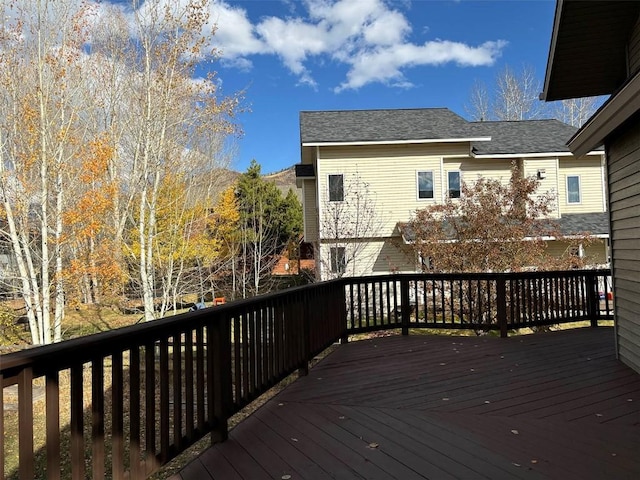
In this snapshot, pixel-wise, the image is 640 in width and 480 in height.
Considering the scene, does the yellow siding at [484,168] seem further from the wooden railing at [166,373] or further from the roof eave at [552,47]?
the roof eave at [552,47]

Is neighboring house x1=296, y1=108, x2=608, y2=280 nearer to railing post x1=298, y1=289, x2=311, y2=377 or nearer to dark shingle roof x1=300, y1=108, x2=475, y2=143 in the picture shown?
dark shingle roof x1=300, y1=108, x2=475, y2=143

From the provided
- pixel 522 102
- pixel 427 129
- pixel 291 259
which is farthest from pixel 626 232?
pixel 522 102

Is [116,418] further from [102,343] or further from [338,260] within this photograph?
[338,260]

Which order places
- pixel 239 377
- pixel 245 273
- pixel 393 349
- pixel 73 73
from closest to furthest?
pixel 239 377, pixel 393 349, pixel 73 73, pixel 245 273

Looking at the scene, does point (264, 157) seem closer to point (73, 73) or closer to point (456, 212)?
point (73, 73)

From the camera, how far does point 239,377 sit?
3059 millimetres

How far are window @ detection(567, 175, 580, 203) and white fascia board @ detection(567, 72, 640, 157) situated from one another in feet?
34.6

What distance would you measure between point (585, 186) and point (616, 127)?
11.7 metres

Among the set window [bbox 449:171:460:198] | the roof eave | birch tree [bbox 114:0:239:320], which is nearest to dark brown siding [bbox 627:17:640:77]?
the roof eave

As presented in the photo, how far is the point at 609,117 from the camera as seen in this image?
3.79 metres

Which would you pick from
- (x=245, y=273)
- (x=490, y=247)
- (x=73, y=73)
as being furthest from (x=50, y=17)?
(x=490, y=247)

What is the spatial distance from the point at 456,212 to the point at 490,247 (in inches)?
51.0

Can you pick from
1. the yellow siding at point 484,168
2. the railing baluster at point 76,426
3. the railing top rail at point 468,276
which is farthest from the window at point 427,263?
the railing baluster at point 76,426

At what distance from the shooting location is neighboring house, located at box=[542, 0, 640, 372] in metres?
4.13
